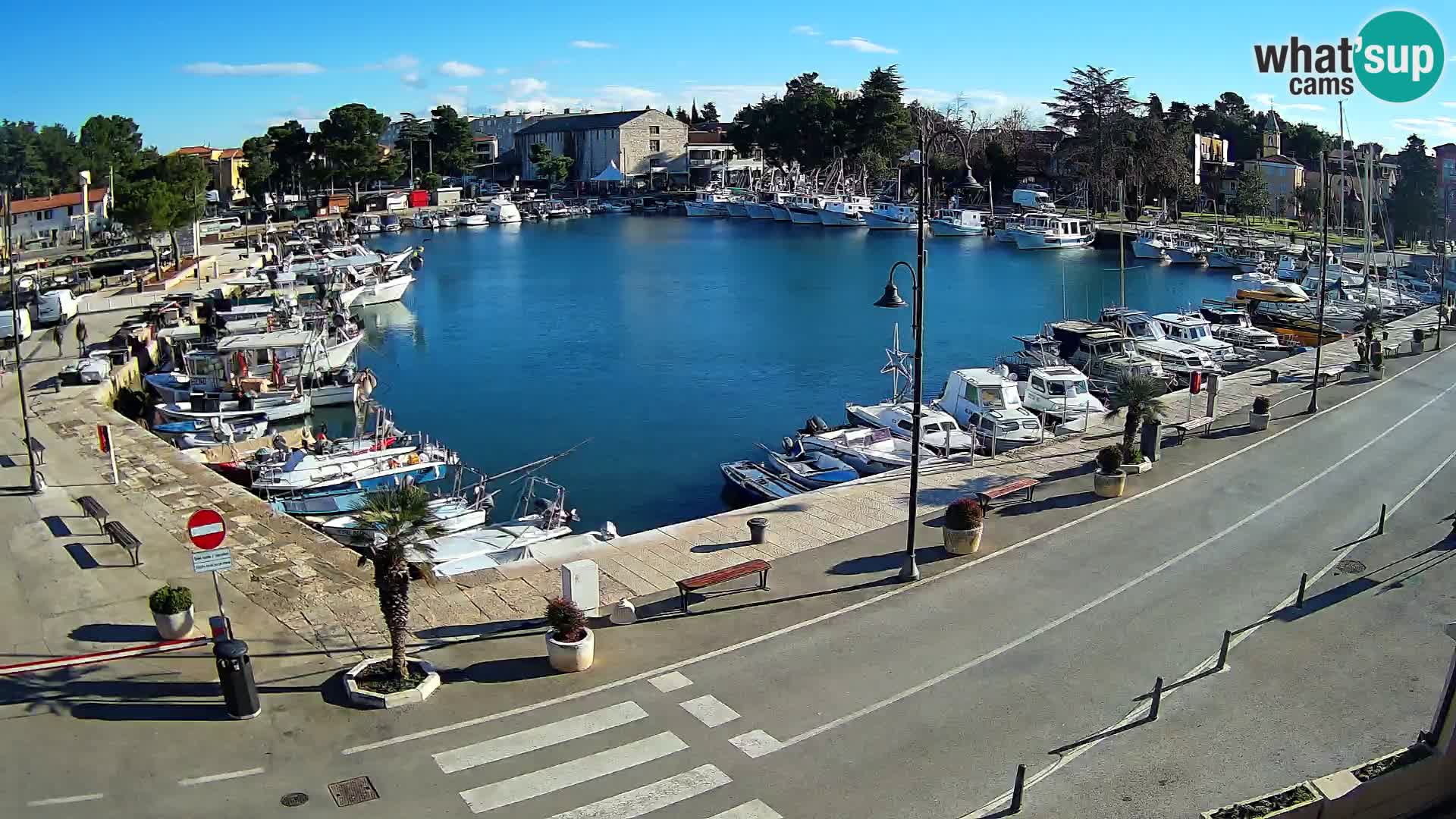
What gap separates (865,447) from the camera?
32250mm

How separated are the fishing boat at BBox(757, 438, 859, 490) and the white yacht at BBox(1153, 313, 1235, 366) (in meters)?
21.6

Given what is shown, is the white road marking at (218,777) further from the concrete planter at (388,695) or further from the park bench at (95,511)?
the park bench at (95,511)

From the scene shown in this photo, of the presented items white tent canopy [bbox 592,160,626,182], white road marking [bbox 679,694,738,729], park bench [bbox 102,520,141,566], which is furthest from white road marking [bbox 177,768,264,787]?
white tent canopy [bbox 592,160,626,182]

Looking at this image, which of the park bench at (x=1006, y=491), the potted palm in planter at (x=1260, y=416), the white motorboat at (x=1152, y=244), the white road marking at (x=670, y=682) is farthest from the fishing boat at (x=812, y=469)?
the white motorboat at (x=1152, y=244)

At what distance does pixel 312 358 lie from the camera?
44.1 meters

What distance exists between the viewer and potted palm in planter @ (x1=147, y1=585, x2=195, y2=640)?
52.0ft

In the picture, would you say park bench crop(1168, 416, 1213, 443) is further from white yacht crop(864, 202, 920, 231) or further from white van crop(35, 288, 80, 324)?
white yacht crop(864, 202, 920, 231)

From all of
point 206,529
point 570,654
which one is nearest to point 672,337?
point 206,529

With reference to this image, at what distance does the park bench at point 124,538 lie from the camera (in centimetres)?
1993

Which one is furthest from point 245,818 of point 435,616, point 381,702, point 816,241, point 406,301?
point 816,241

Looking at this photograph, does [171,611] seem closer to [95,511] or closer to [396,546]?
[396,546]

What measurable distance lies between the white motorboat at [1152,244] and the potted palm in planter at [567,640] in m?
91.9

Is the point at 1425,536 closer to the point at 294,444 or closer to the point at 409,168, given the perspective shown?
the point at 294,444

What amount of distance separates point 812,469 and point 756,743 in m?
19.5
